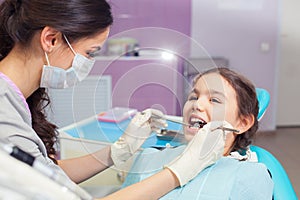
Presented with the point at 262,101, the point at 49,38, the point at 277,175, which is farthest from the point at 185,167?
the point at 262,101

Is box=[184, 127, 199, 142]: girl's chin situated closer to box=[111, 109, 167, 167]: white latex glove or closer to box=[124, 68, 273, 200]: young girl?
box=[124, 68, 273, 200]: young girl

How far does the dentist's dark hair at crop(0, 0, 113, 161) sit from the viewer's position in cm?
90

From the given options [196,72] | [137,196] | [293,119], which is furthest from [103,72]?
[293,119]

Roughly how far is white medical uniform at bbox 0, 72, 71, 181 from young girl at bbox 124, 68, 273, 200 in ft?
1.55

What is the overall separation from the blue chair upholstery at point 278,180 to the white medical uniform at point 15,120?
0.70m

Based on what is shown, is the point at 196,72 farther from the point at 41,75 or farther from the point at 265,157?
the point at 41,75

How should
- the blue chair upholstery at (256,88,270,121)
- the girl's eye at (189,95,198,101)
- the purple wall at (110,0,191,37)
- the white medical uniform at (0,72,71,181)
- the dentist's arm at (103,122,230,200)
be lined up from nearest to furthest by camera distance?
the white medical uniform at (0,72,71,181) < the dentist's arm at (103,122,230,200) < the girl's eye at (189,95,198,101) < the blue chair upholstery at (256,88,270,121) < the purple wall at (110,0,191,37)

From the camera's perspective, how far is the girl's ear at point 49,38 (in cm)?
92

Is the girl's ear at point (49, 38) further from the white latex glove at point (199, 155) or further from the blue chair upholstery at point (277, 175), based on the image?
the blue chair upholstery at point (277, 175)

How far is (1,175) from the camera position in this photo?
0.52 meters

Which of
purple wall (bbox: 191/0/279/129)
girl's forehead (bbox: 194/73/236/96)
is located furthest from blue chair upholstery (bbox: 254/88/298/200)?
purple wall (bbox: 191/0/279/129)

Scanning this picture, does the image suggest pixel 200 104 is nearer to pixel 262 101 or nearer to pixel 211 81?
pixel 211 81

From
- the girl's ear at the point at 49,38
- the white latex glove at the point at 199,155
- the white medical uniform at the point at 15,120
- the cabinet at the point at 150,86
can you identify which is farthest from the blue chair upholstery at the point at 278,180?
the girl's ear at the point at 49,38

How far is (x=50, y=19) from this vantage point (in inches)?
35.5
